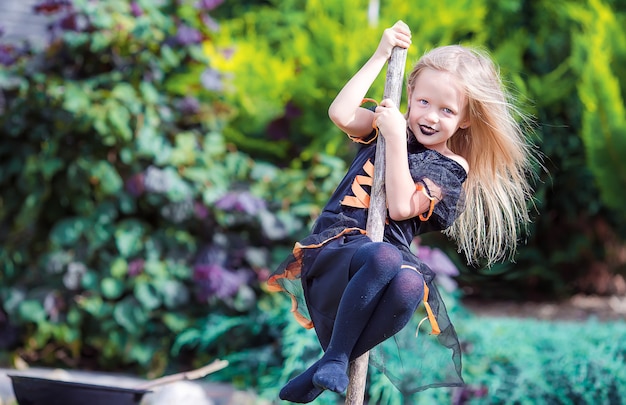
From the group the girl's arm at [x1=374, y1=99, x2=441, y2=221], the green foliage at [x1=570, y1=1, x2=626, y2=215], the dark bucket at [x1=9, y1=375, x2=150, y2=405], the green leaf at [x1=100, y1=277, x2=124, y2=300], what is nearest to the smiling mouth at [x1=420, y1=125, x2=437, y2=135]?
the girl's arm at [x1=374, y1=99, x2=441, y2=221]

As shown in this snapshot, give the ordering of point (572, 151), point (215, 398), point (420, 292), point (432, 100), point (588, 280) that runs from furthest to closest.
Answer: point (588, 280)
point (572, 151)
point (215, 398)
point (432, 100)
point (420, 292)

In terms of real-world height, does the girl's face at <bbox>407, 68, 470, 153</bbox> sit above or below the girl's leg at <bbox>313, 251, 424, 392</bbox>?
above

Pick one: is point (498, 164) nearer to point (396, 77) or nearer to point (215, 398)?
point (396, 77)

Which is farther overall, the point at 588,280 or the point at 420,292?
the point at 588,280

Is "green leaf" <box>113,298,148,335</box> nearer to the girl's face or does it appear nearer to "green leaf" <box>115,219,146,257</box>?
"green leaf" <box>115,219,146,257</box>

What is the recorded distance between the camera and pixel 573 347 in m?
3.88

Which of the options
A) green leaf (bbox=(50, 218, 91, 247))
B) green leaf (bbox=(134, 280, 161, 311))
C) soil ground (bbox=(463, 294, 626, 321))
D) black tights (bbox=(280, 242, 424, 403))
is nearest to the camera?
black tights (bbox=(280, 242, 424, 403))

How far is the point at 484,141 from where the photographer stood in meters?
2.14

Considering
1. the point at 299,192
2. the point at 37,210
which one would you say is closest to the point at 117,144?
the point at 37,210

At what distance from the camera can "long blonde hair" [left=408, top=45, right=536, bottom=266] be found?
2.03 m

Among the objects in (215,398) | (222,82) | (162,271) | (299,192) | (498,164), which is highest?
(498,164)

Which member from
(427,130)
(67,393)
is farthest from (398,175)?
(67,393)

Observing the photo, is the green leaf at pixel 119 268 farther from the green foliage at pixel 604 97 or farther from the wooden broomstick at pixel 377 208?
→ the green foliage at pixel 604 97

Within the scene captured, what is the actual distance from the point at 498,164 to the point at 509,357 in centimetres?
193
